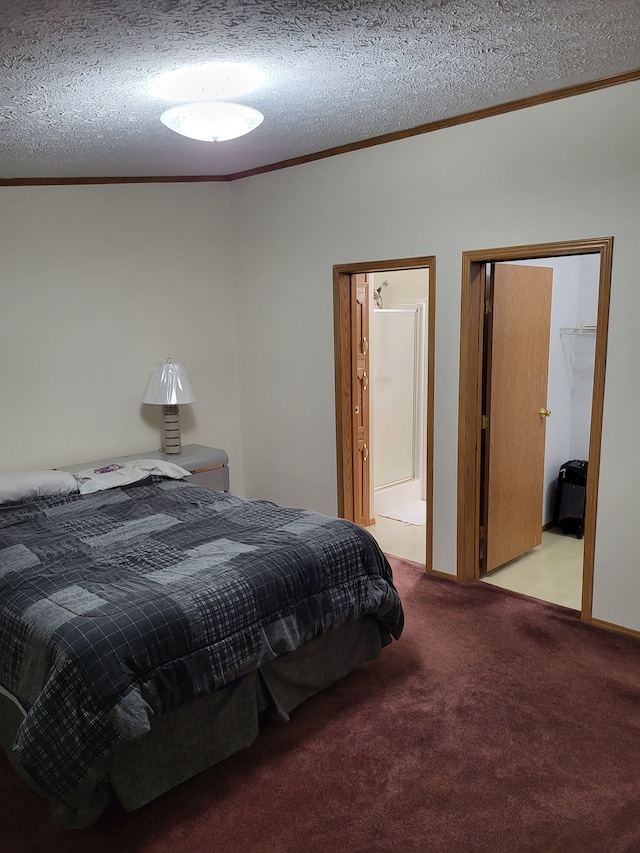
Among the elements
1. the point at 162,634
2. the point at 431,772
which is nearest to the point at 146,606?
the point at 162,634

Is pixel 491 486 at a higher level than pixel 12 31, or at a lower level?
lower

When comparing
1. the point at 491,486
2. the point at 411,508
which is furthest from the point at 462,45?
the point at 411,508

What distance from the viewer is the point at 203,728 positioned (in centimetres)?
226

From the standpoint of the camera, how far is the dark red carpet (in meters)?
2.00

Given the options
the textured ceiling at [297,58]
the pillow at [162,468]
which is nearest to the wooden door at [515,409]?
the textured ceiling at [297,58]

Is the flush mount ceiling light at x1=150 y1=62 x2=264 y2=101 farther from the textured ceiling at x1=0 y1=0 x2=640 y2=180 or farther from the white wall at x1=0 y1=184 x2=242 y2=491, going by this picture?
the white wall at x1=0 y1=184 x2=242 y2=491

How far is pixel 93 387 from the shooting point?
4.27 m

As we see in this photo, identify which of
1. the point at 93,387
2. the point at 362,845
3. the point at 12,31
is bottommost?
the point at 362,845

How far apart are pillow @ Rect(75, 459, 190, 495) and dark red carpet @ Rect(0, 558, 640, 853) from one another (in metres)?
1.54

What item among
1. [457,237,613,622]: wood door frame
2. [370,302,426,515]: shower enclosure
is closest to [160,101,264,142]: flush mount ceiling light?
[457,237,613,622]: wood door frame

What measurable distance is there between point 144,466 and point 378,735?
2133mm

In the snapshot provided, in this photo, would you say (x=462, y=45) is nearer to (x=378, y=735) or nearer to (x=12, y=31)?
(x=12, y=31)

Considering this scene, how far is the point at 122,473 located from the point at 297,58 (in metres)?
2.43

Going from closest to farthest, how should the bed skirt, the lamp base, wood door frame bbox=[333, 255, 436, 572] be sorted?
the bed skirt < wood door frame bbox=[333, 255, 436, 572] < the lamp base
